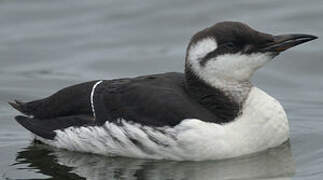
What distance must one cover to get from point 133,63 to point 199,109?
4.54 meters

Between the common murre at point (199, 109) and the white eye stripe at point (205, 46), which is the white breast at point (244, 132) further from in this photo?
the white eye stripe at point (205, 46)

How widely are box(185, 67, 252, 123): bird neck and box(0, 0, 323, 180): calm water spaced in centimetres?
48

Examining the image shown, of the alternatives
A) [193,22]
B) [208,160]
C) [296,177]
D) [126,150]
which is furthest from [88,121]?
[193,22]

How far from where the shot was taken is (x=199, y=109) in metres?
9.53

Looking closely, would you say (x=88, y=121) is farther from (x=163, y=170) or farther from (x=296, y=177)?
(x=296, y=177)

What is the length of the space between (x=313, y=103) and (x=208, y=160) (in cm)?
273

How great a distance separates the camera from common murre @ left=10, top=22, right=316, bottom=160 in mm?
9430

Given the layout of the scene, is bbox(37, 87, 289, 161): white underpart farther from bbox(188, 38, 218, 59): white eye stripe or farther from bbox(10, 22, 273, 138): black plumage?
bbox(188, 38, 218, 59): white eye stripe

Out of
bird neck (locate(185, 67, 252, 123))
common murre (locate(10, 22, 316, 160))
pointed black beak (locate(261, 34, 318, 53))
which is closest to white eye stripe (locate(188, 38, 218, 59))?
common murre (locate(10, 22, 316, 160))

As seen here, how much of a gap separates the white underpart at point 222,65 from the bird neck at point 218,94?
22 millimetres

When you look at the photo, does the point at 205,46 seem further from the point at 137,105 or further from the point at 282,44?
the point at 137,105

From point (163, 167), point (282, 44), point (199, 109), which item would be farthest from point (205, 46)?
point (163, 167)

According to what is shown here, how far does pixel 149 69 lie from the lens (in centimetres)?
1375

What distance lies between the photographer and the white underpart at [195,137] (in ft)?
30.8
